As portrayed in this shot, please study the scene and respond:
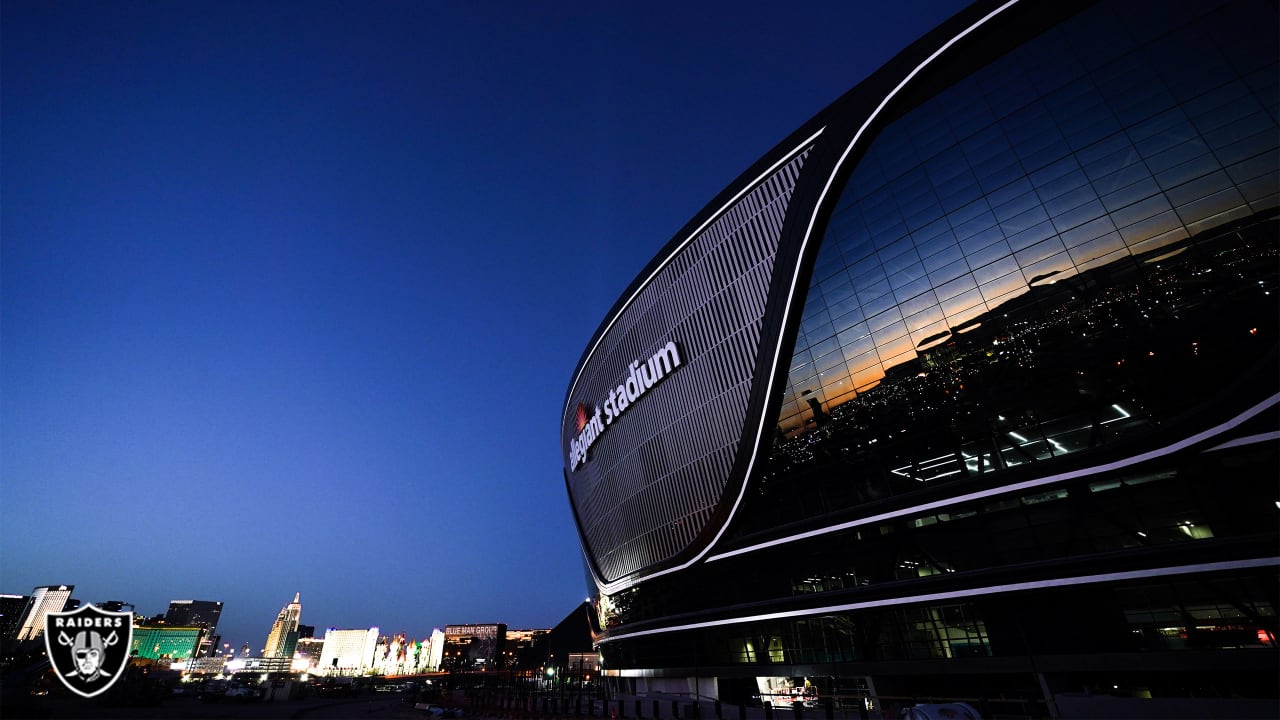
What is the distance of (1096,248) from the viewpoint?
2514 cm

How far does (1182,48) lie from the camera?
24969 mm

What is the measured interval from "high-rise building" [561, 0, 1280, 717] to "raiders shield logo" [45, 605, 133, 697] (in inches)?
1039

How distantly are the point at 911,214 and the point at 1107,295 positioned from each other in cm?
1000

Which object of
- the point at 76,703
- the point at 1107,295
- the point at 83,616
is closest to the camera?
the point at 83,616

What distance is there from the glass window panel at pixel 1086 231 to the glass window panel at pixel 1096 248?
208 millimetres

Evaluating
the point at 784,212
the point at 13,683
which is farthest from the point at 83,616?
the point at 784,212

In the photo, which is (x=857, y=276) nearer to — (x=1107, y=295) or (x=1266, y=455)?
(x=1107, y=295)

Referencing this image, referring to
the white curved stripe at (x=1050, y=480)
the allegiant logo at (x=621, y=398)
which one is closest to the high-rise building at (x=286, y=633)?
the allegiant logo at (x=621, y=398)

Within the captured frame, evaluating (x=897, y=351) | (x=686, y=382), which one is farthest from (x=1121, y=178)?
(x=686, y=382)

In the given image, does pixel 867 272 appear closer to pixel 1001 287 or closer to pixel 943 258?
pixel 943 258

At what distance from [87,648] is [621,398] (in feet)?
129

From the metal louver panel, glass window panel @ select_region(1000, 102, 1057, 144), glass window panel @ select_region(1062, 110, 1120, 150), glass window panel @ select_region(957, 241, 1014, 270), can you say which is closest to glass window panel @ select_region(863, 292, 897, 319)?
glass window panel @ select_region(957, 241, 1014, 270)

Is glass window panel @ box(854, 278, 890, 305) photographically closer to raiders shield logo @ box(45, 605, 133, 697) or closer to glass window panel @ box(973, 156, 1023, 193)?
glass window panel @ box(973, 156, 1023, 193)

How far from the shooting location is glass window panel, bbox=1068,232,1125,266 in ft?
81.1
